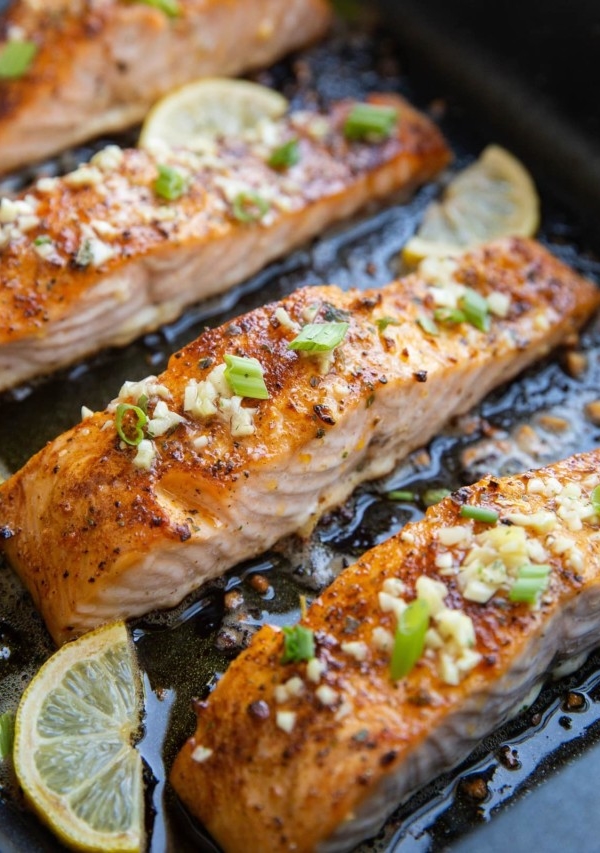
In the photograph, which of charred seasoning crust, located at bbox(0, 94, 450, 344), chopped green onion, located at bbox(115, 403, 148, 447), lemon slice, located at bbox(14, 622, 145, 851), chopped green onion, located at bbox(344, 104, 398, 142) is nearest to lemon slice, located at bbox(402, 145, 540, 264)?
charred seasoning crust, located at bbox(0, 94, 450, 344)

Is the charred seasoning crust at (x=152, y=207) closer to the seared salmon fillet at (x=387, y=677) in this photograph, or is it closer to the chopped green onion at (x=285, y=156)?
the chopped green onion at (x=285, y=156)

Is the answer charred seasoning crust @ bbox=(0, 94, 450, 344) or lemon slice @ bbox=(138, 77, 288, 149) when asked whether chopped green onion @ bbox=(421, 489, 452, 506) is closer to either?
charred seasoning crust @ bbox=(0, 94, 450, 344)

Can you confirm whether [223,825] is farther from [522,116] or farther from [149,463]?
[522,116]

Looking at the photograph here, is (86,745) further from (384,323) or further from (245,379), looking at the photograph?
(384,323)

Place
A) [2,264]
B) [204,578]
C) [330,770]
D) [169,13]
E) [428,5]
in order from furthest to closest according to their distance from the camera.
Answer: [428,5], [169,13], [2,264], [204,578], [330,770]

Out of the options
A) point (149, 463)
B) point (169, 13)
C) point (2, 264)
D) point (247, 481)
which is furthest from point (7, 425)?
point (169, 13)

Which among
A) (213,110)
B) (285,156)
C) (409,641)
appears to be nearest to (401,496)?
(409,641)
